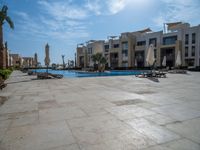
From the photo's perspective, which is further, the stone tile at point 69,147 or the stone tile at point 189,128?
the stone tile at point 189,128

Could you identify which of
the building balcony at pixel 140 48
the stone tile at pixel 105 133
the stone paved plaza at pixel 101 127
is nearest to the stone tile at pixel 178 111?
the stone paved plaza at pixel 101 127

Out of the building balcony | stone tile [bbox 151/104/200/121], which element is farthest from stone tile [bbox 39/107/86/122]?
the building balcony

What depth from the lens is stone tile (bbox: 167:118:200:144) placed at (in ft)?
10.1

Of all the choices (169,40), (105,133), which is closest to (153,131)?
(105,133)

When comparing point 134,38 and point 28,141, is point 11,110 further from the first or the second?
point 134,38

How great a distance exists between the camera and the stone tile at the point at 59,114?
4249mm

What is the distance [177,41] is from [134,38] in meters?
14.6

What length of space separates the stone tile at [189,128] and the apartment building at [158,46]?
115 ft

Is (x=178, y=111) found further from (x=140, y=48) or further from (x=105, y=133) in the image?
(x=140, y=48)

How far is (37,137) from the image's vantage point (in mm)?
3156

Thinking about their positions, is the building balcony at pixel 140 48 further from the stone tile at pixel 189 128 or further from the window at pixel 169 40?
the stone tile at pixel 189 128

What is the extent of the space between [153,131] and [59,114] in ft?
8.14

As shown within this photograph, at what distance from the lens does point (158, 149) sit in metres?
2.66

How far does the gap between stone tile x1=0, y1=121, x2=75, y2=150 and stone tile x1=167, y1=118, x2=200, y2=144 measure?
6.71ft
